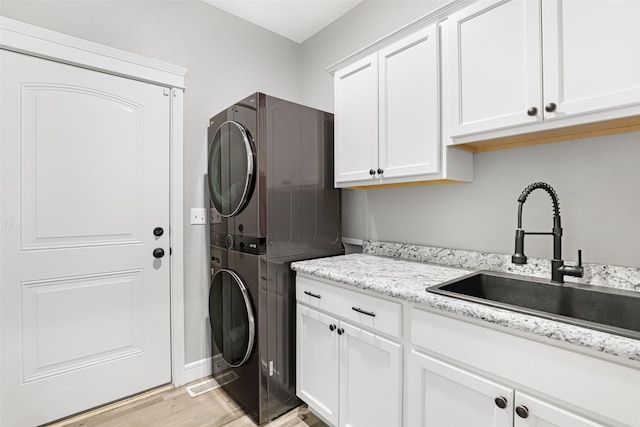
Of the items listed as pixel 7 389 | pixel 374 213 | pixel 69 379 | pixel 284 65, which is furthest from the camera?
pixel 284 65

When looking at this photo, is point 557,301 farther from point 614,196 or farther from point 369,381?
point 369,381

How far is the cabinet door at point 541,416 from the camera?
806mm

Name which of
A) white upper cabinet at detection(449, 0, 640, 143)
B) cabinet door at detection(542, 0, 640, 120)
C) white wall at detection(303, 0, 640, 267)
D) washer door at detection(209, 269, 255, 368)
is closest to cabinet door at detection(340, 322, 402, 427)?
washer door at detection(209, 269, 255, 368)

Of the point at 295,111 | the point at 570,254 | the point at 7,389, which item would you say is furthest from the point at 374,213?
the point at 7,389

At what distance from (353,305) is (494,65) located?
3.96ft

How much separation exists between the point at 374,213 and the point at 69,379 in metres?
2.13

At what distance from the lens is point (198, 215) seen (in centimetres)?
223

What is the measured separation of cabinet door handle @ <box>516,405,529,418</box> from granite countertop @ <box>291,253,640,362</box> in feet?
0.75

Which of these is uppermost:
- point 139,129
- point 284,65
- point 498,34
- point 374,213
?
point 284,65

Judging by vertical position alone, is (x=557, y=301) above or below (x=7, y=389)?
above

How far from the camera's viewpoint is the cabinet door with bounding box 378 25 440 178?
1474 mm

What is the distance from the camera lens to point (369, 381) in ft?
4.42

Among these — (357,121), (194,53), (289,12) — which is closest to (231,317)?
(357,121)

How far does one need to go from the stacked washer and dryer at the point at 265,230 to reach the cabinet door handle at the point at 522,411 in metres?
1.22
